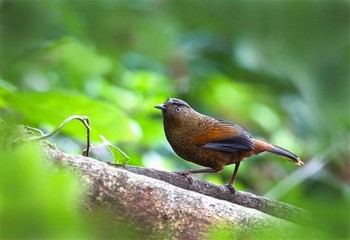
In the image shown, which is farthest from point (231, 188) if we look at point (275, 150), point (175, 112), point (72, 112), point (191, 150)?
point (72, 112)

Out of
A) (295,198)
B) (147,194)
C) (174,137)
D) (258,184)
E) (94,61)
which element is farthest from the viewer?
Answer: (258,184)

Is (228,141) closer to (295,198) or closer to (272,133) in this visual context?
(295,198)

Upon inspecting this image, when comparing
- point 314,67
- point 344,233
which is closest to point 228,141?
point 314,67

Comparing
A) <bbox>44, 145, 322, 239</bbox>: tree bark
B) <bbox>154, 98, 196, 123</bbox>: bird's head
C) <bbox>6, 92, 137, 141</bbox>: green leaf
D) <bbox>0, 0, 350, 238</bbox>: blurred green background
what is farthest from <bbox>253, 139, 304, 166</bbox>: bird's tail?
<bbox>44, 145, 322, 239</bbox>: tree bark

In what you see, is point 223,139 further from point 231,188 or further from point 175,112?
point 231,188

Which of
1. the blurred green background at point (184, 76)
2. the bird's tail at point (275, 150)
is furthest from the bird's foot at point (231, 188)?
the bird's tail at point (275, 150)

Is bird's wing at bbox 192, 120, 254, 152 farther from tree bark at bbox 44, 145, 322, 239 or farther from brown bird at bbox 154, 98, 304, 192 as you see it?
tree bark at bbox 44, 145, 322, 239

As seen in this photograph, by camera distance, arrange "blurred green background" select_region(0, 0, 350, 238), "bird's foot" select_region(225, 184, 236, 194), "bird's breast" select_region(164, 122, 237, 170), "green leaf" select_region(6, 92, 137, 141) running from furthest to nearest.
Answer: "green leaf" select_region(6, 92, 137, 141), "bird's breast" select_region(164, 122, 237, 170), "bird's foot" select_region(225, 184, 236, 194), "blurred green background" select_region(0, 0, 350, 238)

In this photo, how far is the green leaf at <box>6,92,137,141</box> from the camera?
78.7 inches

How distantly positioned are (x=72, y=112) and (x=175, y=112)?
339mm

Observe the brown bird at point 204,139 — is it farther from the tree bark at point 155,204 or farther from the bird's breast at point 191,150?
the tree bark at point 155,204

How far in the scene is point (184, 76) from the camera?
404cm

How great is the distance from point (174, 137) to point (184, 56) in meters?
2.04

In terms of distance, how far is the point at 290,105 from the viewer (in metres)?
4.12
